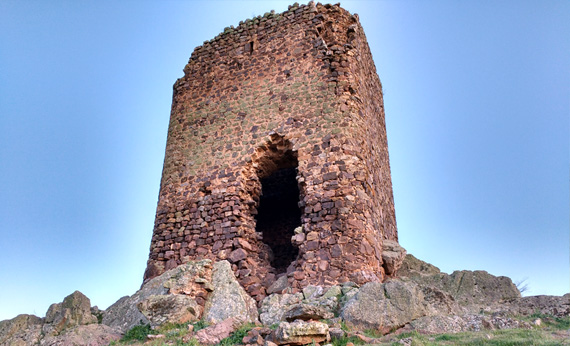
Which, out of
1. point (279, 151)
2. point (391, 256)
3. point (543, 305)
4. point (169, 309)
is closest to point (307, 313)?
point (169, 309)

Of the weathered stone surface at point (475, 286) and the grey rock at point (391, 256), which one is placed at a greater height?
the grey rock at point (391, 256)

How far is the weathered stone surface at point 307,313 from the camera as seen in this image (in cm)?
669

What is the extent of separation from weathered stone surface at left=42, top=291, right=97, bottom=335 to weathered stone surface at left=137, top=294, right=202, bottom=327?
1645 mm

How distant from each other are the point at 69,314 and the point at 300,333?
4943mm

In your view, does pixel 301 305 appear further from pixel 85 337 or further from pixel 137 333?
pixel 85 337

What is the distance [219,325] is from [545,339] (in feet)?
13.6

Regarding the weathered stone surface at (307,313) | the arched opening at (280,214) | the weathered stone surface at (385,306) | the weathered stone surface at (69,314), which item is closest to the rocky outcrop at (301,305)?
the weathered stone surface at (307,313)

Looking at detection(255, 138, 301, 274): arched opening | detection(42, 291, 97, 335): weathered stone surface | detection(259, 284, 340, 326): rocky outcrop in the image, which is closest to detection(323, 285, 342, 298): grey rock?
detection(259, 284, 340, 326): rocky outcrop

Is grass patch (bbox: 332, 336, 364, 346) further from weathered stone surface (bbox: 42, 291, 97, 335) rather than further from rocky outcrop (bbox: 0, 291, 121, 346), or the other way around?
weathered stone surface (bbox: 42, 291, 97, 335)

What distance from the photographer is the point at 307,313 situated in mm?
6684

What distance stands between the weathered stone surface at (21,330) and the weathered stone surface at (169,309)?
2211mm

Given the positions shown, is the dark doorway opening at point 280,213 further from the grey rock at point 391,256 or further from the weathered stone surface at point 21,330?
the weathered stone surface at point 21,330

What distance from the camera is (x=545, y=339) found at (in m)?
5.27

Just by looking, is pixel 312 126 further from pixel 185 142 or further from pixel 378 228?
pixel 185 142
